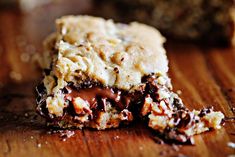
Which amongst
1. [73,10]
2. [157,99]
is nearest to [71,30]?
[157,99]

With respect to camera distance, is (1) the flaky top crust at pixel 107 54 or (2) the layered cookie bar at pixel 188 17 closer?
(1) the flaky top crust at pixel 107 54

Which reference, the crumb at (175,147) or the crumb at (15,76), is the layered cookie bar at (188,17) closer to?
the crumb at (15,76)

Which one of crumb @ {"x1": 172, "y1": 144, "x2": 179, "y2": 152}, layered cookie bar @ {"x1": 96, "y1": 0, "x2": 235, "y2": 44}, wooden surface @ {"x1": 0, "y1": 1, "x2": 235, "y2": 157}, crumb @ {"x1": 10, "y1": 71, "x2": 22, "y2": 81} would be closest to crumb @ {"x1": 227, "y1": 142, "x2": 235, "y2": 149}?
wooden surface @ {"x1": 0, "y1": 1, "x2": 235, "y2": 157}

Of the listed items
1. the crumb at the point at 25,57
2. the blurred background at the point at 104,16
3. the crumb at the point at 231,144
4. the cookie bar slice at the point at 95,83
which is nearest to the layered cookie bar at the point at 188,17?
the blurred background at the point at 104,16

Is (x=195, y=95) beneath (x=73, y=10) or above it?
beneath

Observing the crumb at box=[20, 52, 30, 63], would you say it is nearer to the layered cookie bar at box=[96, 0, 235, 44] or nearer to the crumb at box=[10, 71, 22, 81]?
the crumb at box=[10, 71, 22, 81]

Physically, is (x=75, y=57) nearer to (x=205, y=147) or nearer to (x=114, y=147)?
(x=114, y=147)

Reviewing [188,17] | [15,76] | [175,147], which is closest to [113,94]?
[175,147]
